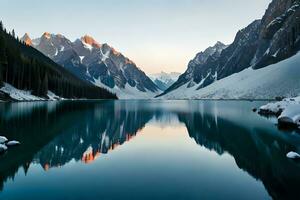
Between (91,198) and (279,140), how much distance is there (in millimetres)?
21905

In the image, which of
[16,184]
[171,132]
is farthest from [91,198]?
[171,132]

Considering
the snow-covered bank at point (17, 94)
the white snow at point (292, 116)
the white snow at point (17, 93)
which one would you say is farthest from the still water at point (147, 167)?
the white snow at point (17, 93)

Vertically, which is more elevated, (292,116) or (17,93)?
(17,93)

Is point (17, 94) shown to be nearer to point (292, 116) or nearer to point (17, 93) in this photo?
point (17, 93)

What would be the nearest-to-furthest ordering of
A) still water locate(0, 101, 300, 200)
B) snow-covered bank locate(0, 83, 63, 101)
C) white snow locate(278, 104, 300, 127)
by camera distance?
still water locate(0, 101, 300, 200) < white snow locate(278, 104, 300, 127) < snow-covered bank locate(0, 83, 63, 101)

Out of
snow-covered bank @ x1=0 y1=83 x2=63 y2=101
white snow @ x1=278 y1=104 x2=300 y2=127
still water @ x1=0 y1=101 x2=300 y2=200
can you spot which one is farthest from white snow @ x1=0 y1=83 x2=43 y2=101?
white snow @ x1=278 y1=104 x2=300 y2=127

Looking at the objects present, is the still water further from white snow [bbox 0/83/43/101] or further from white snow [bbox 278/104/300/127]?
white snow [bbox 0/83/43/101]

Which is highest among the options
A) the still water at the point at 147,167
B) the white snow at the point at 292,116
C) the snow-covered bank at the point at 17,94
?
the snow-covered bank at the point at 17,94

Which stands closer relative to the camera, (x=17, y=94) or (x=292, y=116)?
(x=292, y=116)

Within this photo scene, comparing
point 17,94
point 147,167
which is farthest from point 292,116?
point 17,94

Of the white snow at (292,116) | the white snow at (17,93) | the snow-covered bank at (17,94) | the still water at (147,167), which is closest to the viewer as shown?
the still water at (147,167)

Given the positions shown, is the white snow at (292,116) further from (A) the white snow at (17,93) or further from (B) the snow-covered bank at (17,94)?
(A) the white snow at (17,93)

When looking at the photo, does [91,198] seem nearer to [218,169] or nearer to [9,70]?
[218,169]

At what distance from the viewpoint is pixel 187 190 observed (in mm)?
14031
